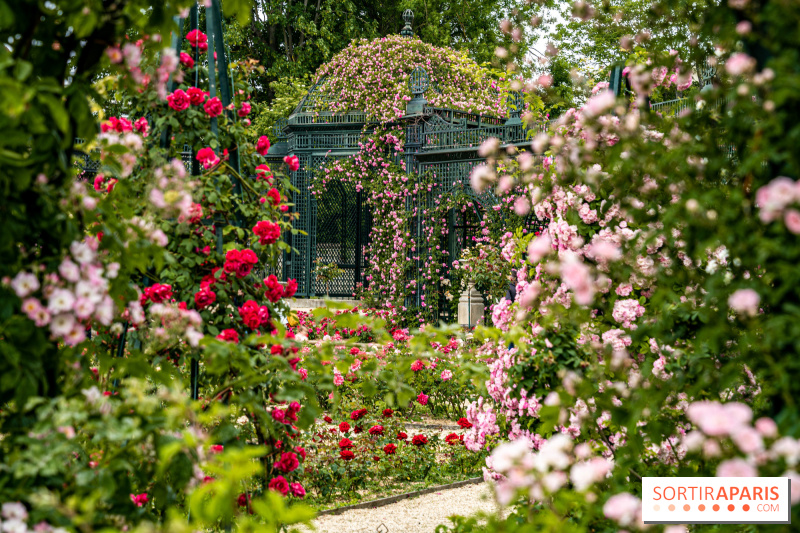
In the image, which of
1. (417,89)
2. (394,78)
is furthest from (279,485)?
(394,78)

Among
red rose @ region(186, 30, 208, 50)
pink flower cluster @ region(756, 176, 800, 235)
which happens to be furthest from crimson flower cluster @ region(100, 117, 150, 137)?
pink flower cluster @ region(756, 176, 800, 235)

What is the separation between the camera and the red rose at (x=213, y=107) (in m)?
2.85

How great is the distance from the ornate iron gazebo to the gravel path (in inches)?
333

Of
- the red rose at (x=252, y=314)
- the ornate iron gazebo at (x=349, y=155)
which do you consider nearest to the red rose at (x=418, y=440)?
the red rose at (x=252, y=314)

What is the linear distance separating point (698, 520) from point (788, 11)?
117 centimetres

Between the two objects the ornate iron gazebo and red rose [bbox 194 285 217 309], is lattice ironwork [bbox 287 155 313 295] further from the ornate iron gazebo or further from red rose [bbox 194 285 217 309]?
red rose [bbox 194 285 217 309]

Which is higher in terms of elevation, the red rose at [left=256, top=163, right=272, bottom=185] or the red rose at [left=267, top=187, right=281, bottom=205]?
the red rose at [left=256, top=163, right=272, bottom=185]

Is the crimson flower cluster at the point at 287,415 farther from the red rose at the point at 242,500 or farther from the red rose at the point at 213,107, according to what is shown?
the red rose at the point at 213,107

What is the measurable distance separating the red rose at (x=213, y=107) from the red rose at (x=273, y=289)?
738mm

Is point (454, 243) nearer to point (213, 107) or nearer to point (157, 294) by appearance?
point (213, 107)

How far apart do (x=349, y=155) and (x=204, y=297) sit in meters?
14.0

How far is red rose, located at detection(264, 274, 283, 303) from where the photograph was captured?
288 cm

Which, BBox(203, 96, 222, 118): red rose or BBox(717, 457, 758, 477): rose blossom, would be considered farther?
BBox(203, 96, 222, 118): red rose

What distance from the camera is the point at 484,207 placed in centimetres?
1302
